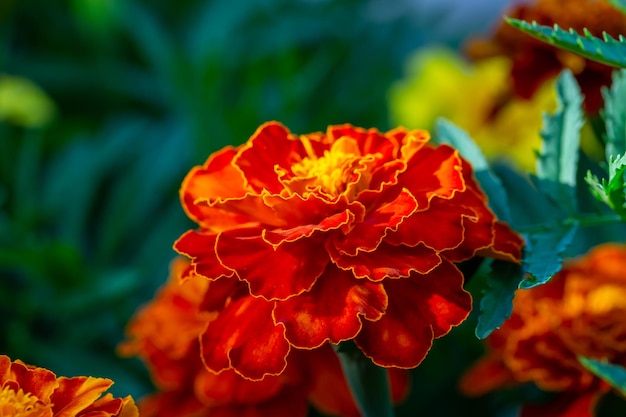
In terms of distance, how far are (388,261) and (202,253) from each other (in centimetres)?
7

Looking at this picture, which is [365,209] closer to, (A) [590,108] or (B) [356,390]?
(B) [356,390]

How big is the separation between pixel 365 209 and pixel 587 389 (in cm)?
16

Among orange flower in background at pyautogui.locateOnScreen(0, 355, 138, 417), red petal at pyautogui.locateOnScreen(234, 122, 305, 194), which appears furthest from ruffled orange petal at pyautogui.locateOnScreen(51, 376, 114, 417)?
red petal at pyautogui.locateOnScreen(234, 122, 305, 194)

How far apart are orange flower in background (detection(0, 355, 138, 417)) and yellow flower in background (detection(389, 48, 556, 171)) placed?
55 cm

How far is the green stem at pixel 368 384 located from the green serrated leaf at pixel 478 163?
0.33ft

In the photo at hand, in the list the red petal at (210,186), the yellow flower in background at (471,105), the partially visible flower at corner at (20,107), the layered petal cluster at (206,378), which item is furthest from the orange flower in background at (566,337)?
the partially visible flower at corner at (20,107)

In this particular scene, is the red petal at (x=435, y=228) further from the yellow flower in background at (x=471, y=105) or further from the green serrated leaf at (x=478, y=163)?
the yellow flower in background at (x=471, y=105)

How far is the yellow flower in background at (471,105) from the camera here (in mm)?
851

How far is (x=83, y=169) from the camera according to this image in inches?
37.1

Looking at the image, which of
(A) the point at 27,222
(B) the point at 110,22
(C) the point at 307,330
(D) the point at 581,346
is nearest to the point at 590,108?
(D) the point at 581,346

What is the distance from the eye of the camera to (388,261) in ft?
1.11

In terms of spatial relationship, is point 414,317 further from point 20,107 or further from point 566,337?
point 20,107

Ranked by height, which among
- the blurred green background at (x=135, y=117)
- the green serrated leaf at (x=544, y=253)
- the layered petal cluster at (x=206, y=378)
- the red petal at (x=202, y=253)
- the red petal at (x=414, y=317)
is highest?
the red petal at (x=202, y=253)

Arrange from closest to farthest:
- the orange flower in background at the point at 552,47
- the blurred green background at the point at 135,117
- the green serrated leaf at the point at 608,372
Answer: the green serrated leaf at the point at 608,372 < the orange flower in background at the point at 552,47 < the blurred green background at the point at 135,117
